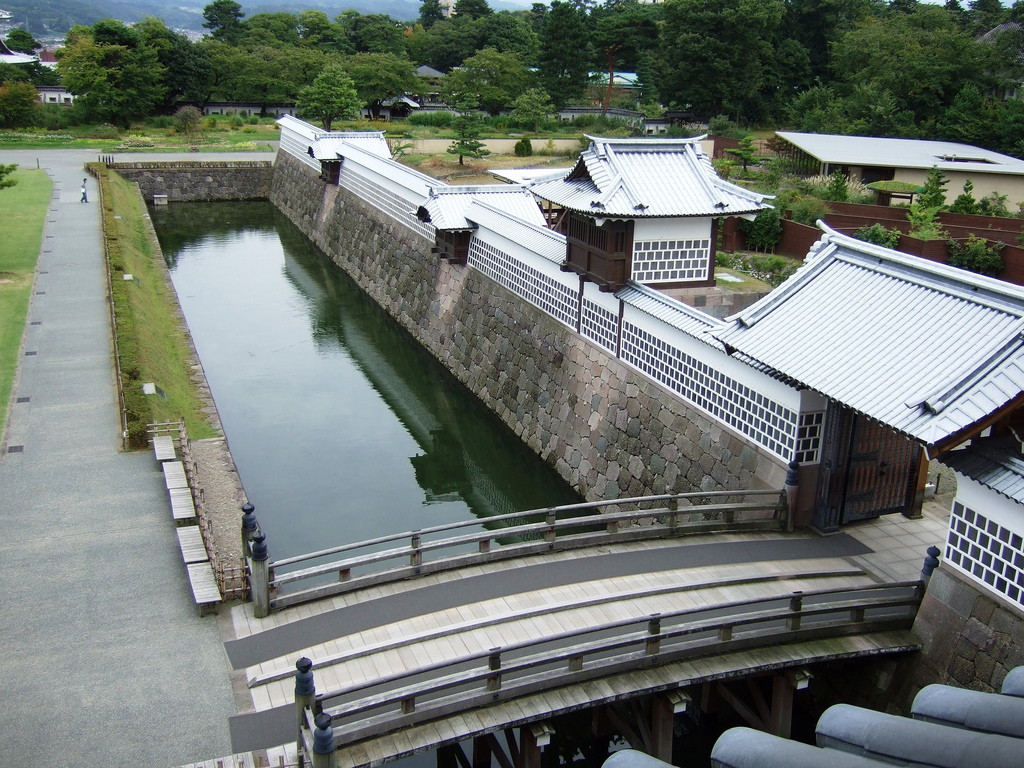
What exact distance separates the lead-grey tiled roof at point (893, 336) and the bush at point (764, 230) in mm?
23362

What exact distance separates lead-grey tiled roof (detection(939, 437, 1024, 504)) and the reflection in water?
10938 millimetres

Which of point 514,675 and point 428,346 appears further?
point 428,346

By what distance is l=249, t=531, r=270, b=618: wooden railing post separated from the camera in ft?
40.8

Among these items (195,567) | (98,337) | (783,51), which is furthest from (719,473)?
(783,51)

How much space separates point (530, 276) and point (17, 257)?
905 inches

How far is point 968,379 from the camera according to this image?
11.4 metres

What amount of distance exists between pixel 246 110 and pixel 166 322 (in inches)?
2325

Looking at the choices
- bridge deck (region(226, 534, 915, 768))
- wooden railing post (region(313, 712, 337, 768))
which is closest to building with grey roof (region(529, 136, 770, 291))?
bridge deck (region(226, 534, 915, 768))

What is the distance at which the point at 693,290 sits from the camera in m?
21.1

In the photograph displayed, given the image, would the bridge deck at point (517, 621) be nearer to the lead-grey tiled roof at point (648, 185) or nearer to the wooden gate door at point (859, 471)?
the wooden gate door at point (859, 471)

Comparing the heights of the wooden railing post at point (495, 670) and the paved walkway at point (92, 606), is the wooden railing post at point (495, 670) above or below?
above

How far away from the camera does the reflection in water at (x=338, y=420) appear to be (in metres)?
21.5

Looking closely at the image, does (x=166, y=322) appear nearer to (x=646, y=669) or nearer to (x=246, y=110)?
(x=646, y=669)

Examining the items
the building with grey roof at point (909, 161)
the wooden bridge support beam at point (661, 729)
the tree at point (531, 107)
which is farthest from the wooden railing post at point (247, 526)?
the tree at point (531, 107)
